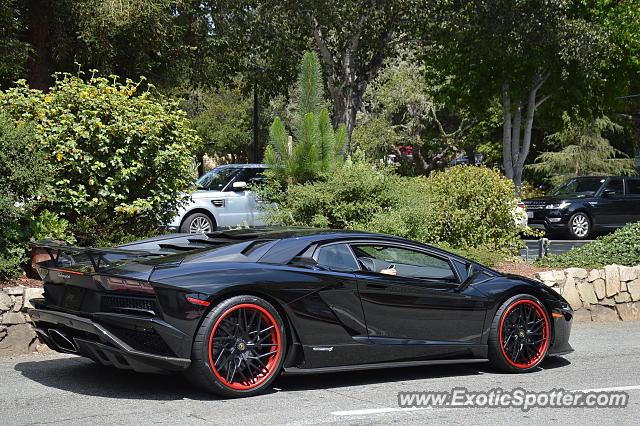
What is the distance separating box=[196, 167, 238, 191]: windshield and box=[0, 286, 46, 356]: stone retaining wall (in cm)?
865

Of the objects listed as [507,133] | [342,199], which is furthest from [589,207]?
[342,199]

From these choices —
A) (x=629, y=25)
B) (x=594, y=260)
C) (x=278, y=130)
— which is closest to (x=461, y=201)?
(x=594, y=260)

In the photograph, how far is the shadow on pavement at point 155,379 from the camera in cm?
655

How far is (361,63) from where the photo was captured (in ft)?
83.5

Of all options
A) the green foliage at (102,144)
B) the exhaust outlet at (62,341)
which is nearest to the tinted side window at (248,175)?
the green foliage at (102,144)

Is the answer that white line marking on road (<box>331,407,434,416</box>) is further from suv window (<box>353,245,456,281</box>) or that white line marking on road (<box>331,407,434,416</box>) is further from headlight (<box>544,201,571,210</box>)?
headlight (<box>544,201,571,210</box>)

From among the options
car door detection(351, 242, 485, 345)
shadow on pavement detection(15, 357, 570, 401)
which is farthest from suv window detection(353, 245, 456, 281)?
shadow on pavement detection(15, 357, 570, 401)

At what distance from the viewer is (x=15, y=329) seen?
27.1ft

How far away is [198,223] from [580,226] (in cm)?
1216

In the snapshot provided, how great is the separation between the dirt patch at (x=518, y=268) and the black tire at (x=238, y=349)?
20.9 ft

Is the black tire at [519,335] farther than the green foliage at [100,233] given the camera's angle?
No

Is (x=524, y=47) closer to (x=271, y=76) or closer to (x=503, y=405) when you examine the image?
(x=271, y=76)

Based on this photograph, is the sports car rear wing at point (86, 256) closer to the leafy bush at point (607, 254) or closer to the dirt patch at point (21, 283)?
the dirt patch at point (21, 283)

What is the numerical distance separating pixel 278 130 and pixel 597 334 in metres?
5.88
